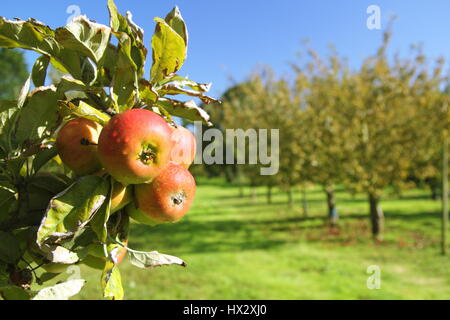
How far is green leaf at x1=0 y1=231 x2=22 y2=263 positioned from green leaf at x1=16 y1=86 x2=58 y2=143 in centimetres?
22

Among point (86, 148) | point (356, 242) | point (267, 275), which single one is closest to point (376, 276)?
point (267, 275)

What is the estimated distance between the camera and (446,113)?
10328 millimetres

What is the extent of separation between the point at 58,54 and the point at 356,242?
36.2 ft

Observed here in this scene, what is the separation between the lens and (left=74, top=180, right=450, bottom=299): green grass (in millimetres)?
6820

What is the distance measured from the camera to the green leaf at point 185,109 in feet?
3.03

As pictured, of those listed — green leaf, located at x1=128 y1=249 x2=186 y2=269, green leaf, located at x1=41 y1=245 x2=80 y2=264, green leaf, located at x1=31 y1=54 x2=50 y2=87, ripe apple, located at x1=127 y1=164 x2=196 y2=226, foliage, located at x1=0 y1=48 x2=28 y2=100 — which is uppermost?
foliage, located at x1=0 y1=48 x2=28 y2=100

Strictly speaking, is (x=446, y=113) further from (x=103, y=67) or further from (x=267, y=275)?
(x=103, y=67)

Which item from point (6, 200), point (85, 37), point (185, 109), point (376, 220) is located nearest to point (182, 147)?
point (185, 109)

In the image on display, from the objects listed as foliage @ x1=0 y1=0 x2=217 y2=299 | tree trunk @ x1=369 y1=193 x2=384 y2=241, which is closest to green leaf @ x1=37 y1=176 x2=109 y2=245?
foliage @ x1=0 y1=0 x2=217 y2=299

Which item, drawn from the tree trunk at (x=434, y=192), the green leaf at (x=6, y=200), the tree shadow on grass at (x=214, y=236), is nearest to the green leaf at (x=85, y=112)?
the green leaf at (x=6, y=200)

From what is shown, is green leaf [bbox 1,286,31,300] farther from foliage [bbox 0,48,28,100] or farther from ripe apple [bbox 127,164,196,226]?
foliage [bbox 0,48,28,100]

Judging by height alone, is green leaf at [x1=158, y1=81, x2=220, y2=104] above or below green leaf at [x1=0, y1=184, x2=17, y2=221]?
above

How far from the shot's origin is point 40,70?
38.1 inches

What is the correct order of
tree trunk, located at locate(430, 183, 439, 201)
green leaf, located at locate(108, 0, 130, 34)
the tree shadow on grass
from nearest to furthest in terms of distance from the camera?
1. green leaf, located at locate(108, 0, 130, 34)
2. the tree shadow on grass
3. tree trunk, located at locate(430, 183, 439, 201)
